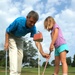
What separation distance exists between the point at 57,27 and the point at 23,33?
0.92m

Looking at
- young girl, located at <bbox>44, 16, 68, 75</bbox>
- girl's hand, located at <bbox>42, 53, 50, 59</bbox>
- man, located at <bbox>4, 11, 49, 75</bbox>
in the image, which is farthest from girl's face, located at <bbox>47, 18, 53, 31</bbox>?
girl's hand, located at <bbox>42, 53, 50, 59</bbox>

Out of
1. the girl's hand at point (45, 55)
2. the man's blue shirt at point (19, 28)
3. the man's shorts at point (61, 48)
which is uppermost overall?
the man's blue shirt at point (19, 28)

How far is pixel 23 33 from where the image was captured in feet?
22.1

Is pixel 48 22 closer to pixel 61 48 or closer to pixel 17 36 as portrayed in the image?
pixel 61 48

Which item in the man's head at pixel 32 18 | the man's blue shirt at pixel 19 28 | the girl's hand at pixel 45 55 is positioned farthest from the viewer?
the man's blue shirt at pixel 19 28

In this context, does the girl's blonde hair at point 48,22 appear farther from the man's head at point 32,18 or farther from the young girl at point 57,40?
the man's head at point 32,18

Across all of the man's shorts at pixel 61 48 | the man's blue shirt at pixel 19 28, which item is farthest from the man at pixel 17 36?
the man's shorts at pixel 61 48

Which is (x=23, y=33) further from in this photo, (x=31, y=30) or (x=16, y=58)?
(x=16, y=58)

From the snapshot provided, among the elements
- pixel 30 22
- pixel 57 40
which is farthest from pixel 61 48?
pixel 30 22

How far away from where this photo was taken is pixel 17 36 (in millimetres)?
6918

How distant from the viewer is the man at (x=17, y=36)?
20.7ft

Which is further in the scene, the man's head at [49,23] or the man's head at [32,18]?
the man's head at [49,23]

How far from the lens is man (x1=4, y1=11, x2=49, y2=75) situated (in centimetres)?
630

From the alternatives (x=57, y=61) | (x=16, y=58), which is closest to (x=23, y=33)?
(x=16, y=58)
